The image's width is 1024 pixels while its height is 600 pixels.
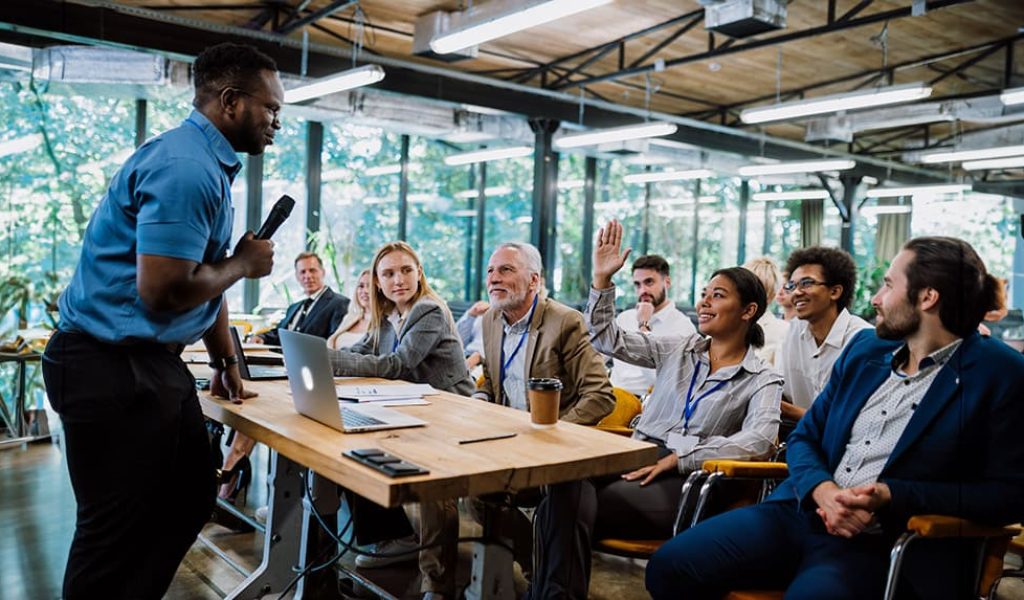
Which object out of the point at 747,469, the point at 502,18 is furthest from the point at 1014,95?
the point at 747,469

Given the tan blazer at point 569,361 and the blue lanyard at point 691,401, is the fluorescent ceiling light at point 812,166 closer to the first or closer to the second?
the tan blazer at point 569,361

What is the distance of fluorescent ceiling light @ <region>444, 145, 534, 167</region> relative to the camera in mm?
9748

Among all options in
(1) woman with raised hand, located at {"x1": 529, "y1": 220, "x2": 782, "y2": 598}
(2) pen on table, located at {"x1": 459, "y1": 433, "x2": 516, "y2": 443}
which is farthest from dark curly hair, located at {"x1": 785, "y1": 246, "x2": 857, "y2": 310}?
(2) pen on table, located at {"x1": 459, "y1": 433, "x2": 516, "y2": 443}

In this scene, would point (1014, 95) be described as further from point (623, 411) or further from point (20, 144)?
point (20, 144)

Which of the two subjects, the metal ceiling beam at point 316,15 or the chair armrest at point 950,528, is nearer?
the chair armrest at point 950,528

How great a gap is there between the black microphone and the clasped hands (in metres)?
1.50

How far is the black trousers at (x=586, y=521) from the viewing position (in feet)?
6.88

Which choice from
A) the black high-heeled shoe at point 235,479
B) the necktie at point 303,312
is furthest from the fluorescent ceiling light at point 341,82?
the black high-heeled shoe at point 235,479

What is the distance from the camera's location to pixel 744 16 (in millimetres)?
5672

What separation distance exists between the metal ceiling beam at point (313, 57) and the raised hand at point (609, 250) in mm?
5232

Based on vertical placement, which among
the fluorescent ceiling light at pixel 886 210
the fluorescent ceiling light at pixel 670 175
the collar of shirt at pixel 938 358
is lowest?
the collar of shirt at pixel 938 358

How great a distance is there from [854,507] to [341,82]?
18.1 ft

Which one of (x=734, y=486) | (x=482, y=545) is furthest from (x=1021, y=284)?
(x=482, y=545)

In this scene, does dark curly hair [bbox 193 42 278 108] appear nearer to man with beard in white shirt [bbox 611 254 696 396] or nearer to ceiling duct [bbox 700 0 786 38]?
man with beard in white shirt [bbox 611 254 696 396]
